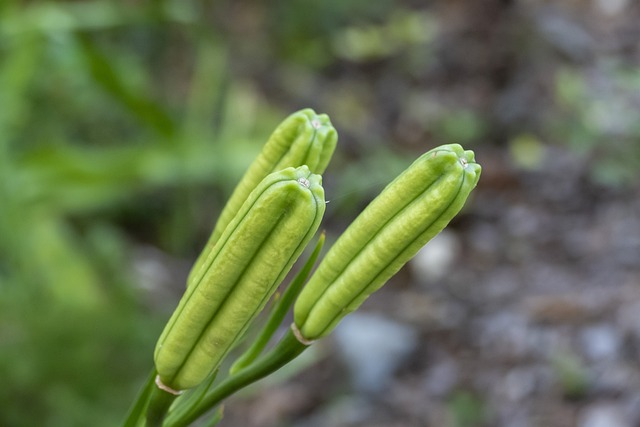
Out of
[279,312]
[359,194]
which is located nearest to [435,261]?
[359,194]

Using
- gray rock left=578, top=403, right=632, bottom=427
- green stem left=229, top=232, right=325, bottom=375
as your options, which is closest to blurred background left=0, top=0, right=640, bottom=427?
gray rock left=578, top=403, right=632, bottom=427

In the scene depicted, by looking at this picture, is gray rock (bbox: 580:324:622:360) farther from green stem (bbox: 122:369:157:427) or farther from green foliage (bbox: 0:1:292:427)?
green stem (bbox: 122:369:157:427)

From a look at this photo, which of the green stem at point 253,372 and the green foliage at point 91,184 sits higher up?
the green stem at point 253,372

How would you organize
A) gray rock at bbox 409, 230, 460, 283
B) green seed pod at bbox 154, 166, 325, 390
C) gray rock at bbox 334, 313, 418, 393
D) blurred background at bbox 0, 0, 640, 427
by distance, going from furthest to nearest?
gray rock at bbox 409, 230, 460, 283 < gray rock at bbox 334, 313, 418, 393 < blurred background at bbox 0, 0, 640, 427 < green seed pod at bbox 154, 166, 325, 390

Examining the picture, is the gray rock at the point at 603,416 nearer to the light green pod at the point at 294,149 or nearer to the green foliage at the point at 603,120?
the green foliage at the point at 603,120

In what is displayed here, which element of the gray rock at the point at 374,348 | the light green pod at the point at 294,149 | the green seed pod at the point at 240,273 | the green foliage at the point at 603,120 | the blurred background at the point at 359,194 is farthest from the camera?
the green foliage at the point at 603,120

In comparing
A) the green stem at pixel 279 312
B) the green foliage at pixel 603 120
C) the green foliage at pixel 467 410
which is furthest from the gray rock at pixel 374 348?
the green stem at pixel 279 312
